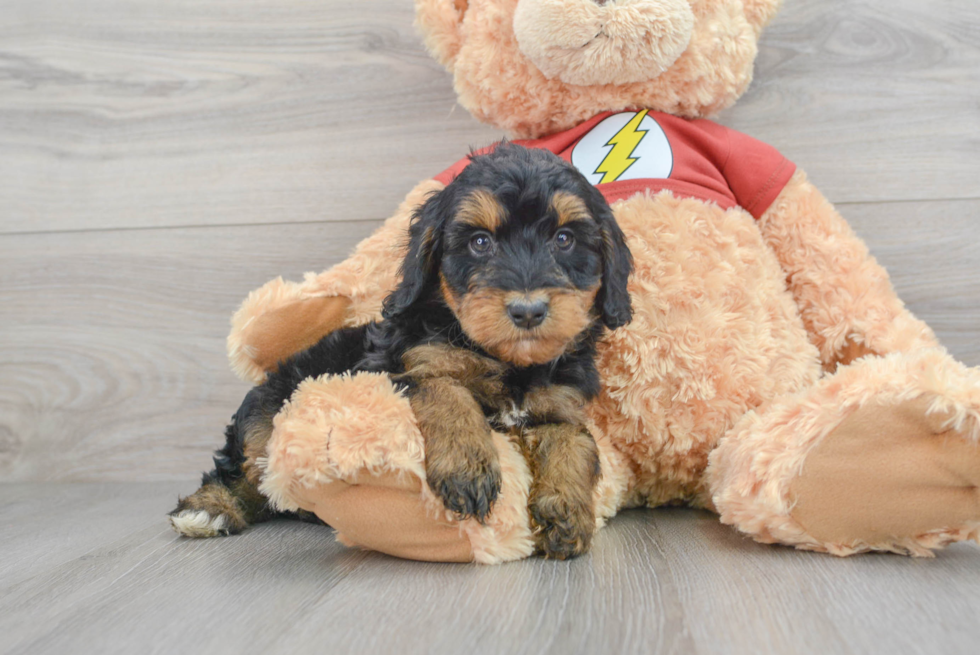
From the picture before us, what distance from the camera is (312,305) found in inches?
80.4

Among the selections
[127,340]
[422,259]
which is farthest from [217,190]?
[422,259]

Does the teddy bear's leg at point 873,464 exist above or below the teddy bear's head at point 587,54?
below

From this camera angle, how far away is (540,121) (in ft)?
6.72

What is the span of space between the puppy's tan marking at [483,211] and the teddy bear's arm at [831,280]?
3.01ft

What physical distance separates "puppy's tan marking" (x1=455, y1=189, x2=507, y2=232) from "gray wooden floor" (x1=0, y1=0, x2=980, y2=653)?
2.39 ft

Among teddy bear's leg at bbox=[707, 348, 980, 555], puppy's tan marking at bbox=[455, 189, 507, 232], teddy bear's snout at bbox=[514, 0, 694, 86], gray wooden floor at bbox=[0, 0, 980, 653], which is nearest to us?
teddy bear's leg at bbox=[707, 348, 980, 555]

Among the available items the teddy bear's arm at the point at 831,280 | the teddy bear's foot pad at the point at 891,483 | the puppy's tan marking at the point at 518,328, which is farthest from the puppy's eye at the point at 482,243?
the teddy bear's arm at the point at 831,280

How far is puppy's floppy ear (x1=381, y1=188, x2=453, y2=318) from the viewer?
1625 mm

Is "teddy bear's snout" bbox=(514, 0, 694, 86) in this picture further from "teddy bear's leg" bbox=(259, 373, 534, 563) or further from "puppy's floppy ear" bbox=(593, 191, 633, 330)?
"teddy bear's leg" bbox=(259, 373, 534, 563)

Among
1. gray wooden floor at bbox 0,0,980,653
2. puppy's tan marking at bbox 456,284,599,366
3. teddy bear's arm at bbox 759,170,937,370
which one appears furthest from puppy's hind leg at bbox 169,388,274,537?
teddy bear's arm at bbox 759,170,937,370

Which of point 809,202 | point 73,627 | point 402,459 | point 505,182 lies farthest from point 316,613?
point 809,202

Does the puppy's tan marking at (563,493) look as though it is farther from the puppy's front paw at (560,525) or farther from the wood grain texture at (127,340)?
the wood grain texture at (127,340)

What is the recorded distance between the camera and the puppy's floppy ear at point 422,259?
162 cm

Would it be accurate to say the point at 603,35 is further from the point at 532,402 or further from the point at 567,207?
the point at 532,402
